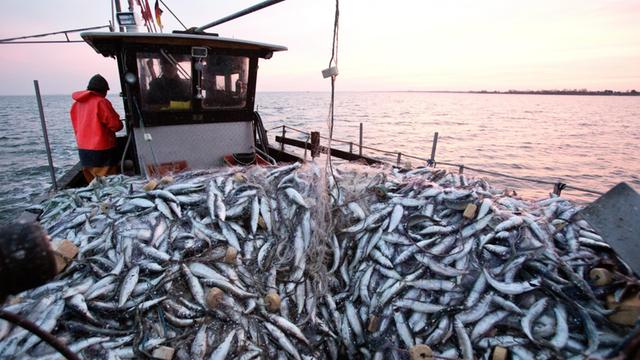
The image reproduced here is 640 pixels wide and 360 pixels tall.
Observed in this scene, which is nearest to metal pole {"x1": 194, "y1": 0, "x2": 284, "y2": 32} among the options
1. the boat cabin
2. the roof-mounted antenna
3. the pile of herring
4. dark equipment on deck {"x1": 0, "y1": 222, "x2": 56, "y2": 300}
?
the roof-mounted antenna

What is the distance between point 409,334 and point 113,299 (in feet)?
11.2

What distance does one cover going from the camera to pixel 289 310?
451cm

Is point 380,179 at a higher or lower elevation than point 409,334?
higher

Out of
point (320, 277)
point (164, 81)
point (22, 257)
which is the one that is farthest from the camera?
point (164, 81)

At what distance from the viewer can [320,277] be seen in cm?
484

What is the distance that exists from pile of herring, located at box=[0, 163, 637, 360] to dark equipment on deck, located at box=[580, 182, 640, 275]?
496 mm

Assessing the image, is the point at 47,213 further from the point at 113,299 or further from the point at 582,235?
the point at 582,235

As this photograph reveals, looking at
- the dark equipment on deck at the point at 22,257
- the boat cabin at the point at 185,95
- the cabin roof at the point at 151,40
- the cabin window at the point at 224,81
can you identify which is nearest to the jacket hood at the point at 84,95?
the boat cabin at the point at 185,95

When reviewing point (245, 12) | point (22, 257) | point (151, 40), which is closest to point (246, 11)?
point (245, 12)

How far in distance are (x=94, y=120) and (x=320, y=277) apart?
658 cm

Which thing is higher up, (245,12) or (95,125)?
(245,12)

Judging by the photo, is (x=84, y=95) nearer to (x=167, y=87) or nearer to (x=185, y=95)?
(x=167, y=87)

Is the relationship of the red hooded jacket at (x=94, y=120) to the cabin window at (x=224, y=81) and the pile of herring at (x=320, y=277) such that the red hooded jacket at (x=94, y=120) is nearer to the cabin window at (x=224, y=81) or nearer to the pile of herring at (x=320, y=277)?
the cabin window at (x=224, y=81)

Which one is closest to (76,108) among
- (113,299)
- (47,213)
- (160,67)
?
(160,67)
